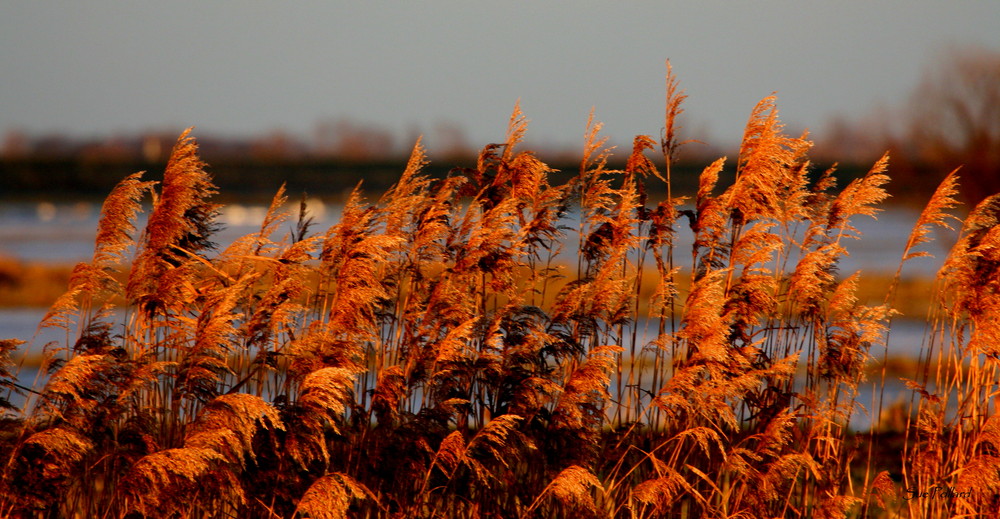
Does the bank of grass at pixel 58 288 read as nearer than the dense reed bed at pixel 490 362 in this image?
No

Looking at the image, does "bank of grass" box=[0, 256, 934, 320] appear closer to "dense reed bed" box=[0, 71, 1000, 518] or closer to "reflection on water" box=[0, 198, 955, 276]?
"reflection on water" box=[0, 198, 955, 276]

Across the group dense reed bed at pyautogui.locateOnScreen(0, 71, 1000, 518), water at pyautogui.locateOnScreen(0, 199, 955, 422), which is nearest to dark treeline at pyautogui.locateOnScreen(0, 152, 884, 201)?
water at pyautogui.locateOnScreen(0, 199, 955, 422)

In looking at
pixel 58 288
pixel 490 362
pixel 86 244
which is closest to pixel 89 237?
pixel 86 244

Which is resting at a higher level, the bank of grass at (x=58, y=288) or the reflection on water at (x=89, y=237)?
the bank of grass at (x=58, y=288)

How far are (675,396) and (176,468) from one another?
2153 millimetres

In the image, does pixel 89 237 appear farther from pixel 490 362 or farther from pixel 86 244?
pixel 490 362

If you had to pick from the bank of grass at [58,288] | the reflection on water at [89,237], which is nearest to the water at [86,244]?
the reflection on water at [89,237]

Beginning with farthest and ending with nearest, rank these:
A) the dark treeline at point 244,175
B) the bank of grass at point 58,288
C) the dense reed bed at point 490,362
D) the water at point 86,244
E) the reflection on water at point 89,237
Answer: the dark treeline at point 244,175 < the reflection on water at point 89,237 < the bank of grass at point 58,288 < the water at point 86,244 < the dense reed bed at point 490,362

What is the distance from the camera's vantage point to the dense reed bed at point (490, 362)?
15.2 ft

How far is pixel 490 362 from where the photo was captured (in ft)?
16.0

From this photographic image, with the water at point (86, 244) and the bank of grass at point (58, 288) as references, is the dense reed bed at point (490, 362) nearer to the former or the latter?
the water at point (86, 244)

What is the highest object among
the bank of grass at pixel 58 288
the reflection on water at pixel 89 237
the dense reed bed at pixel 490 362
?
the dense reed bed at pixel 490 362

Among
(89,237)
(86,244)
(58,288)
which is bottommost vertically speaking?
(89,237)

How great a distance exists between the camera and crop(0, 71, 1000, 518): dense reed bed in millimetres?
4633
